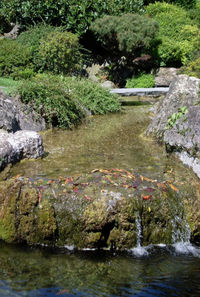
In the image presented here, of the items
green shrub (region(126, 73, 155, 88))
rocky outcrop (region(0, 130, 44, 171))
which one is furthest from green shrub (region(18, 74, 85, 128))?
green shrub (region(126, 73, 155, 88))

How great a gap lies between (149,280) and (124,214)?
43.7 inches

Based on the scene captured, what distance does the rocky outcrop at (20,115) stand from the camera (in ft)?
29.7

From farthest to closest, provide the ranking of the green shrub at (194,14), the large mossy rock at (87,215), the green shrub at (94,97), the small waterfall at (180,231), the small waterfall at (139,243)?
the green shrub at (194,14) → the green shrub at (94,97) → the small waterfall at (180,231) → the large mossy rock at (87,215) → the small waterfall at (139,243)

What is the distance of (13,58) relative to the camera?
15.0 meters

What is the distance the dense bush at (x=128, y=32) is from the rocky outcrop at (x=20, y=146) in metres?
9.73

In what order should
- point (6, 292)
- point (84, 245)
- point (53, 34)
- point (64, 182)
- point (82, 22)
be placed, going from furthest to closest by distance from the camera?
point (82, 22)
point (53, 34)
point (64, 182)
point (84, 245)
point (6, 292)

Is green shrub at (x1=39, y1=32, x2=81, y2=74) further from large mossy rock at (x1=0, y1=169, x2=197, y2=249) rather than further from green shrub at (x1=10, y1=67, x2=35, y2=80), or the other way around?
large mossy rock at (x1=0, y1=169, x2=197, y2=249)

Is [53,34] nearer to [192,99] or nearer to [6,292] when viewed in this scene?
[192,99]

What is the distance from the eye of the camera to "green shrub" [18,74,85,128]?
32.8 feet

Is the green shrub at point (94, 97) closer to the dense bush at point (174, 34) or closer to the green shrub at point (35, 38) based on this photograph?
the green shrub at point (35, 38)

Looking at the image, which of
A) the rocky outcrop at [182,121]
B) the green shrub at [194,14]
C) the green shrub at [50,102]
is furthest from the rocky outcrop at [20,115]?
the green shrub at [194,14]

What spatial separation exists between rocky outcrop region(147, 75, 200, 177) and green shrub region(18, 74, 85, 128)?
2.13m

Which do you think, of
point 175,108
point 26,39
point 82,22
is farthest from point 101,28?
point 175,108

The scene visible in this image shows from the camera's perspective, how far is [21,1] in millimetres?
18219
